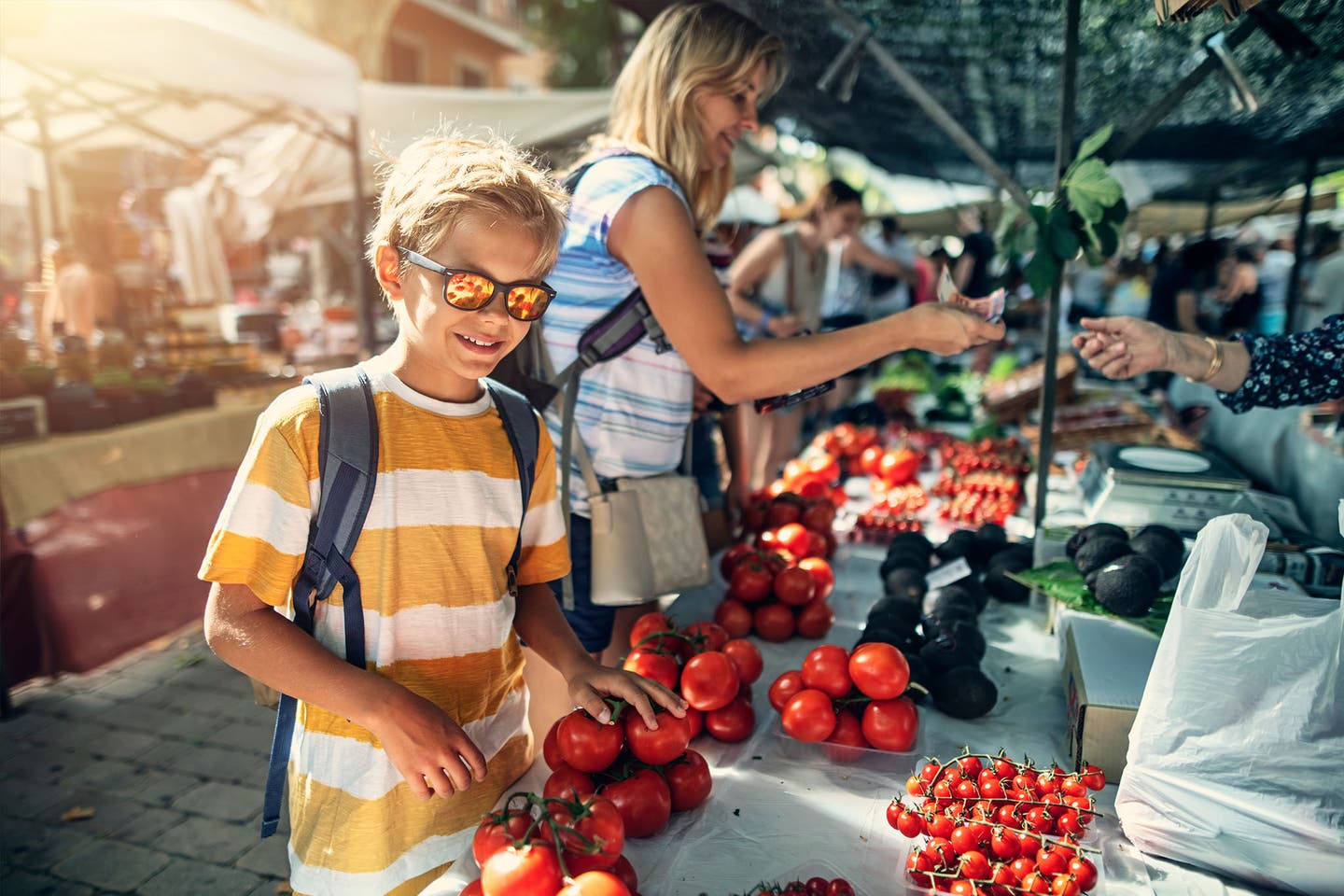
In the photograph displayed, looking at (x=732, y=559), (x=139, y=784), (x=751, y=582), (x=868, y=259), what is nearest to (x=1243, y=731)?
(x=751, y=582)

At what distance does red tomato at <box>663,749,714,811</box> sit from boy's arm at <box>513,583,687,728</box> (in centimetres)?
12

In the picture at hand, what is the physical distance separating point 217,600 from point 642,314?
115 centimetres

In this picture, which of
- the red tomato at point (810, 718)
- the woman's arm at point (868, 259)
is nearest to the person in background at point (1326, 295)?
the woman's arm at point (868, 259)

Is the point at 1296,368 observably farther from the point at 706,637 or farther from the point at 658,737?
the point at 658,737

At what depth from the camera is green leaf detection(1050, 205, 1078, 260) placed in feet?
8.41

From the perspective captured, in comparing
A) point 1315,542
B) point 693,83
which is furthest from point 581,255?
point 1315,542

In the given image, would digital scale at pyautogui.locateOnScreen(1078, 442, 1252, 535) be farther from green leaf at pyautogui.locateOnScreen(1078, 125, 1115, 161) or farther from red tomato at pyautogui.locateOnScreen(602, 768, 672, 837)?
red tomato at pyautogui.locateOnScreen(602, 768, 672, 837)

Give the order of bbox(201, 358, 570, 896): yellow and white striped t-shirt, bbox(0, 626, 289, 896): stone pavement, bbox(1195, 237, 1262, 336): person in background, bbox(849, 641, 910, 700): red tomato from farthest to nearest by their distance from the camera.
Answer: bbox(1195, 237, 1262, 336): person in background → bbox(0, 626, 289, 896): stone pavement → bbox(849, 641, 910, 700): red tomato → bbox(201, 358, 570, 896): yellow and white striped t-shirt

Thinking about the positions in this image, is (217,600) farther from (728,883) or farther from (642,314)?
(642,314)

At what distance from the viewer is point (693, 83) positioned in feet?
6.73

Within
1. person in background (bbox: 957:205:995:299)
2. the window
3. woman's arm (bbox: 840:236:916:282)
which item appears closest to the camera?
woman's arm (bbox: 840:236:916:282)

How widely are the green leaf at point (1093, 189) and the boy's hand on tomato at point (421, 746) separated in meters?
2.26

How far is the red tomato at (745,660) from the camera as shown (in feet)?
6.23

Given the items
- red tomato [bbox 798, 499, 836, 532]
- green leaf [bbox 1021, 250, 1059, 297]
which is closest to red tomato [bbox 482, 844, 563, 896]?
red tomato [bbox 798, 499, 836, 532]
